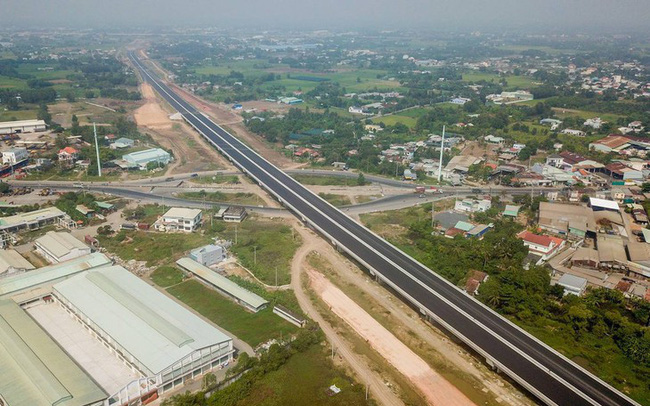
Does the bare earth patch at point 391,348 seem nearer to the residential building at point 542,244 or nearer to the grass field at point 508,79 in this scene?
the residential building at point 542,244

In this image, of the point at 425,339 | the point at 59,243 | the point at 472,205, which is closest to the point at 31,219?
the point at 59,243

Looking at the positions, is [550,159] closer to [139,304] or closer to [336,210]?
[336,210]

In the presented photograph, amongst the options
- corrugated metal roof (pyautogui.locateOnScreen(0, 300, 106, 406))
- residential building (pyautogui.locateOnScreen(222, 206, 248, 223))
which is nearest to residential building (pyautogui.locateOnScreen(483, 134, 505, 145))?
residential building (pyautogui.locateOnScreen(222, 206, 248, 223))

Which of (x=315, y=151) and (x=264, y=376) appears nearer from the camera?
(x=264, y=376)

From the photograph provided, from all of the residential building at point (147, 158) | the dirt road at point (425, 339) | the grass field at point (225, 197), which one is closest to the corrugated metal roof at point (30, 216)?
the grass field at point (225, 197)

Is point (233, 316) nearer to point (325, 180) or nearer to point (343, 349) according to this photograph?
point (343, 349)

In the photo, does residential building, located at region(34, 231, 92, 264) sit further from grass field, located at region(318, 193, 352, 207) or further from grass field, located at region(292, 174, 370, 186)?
grass field, located at region(292, 174, 370, 186)

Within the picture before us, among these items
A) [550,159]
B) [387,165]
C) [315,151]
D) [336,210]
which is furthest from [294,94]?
[336,210]
